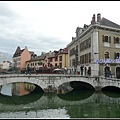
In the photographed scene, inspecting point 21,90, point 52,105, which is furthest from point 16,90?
point 52,105

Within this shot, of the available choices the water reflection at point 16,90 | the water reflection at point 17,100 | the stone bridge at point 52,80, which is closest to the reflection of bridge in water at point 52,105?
the water reflection at point 17,100

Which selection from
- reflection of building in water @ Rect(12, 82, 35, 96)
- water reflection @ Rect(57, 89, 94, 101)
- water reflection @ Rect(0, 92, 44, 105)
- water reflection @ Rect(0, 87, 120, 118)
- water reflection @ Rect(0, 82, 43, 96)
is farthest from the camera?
reflection of building in water @ Rect(12, 82, 35, 96)

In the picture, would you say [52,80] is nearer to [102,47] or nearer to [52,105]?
[52,105]

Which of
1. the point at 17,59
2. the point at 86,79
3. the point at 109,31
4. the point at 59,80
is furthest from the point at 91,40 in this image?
the point at 17,59

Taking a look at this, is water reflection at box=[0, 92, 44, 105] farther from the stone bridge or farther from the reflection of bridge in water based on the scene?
the stone bridge

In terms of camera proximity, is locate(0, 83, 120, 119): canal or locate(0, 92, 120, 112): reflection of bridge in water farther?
locate(0, 92, 120, 112): reflection of bridge in water

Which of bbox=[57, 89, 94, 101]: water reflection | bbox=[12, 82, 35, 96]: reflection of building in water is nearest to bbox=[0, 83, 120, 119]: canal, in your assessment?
bbox=[57, 89, 94, 101]: water reflection

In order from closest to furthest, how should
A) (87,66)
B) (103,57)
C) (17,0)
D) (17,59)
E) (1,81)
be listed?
(17,0)
(1,81)
(103,57)
(87,66)
(17,59)

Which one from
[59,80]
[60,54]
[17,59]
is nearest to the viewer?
[59,80]

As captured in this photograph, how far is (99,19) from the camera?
29078mm

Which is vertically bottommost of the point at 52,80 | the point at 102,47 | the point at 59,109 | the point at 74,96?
the point at 59,109

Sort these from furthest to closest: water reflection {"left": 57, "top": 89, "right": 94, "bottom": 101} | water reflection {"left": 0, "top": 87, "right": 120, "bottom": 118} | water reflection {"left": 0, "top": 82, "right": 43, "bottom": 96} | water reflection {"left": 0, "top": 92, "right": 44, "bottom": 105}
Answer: water reflection {"left": 0, "top": 82, "right": 43, "bottom": 96}, water reflection {"left": 57, "top": 89, "right": 94, "bottom": 101}, water reflection {"left": 0, "top": 92, "right": 44, "bottom": 105}, water reflection {"left": 0, "top": 87, "right": 120, "bottom": 118}

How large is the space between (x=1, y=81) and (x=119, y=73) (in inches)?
737

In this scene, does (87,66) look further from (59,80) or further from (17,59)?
(17,59)
